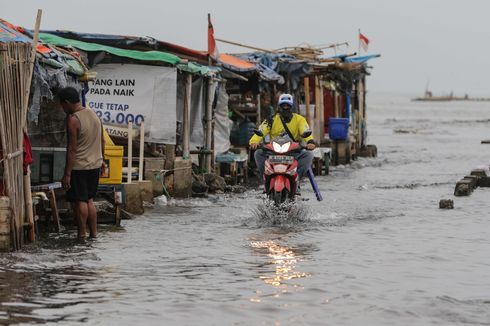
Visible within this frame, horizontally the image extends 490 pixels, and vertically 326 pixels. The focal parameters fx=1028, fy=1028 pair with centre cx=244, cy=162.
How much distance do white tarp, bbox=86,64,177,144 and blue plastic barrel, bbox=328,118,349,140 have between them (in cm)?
1199

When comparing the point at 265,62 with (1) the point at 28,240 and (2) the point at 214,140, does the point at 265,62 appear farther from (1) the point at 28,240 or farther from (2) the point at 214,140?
(1) the point at 28,240

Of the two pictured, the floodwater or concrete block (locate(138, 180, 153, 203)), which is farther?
concrete block (locate(138, 180, 153, 203))

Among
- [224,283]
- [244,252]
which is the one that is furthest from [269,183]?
[224,283]

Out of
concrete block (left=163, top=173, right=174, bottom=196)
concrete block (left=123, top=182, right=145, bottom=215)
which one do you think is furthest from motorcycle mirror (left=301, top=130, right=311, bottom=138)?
concrete block (left=163, top=173, right=174, bottom=196)

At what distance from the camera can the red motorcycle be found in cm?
1302

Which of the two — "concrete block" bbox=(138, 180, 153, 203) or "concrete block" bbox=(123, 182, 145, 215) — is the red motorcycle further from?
"concrete block" bbox=(138, 180, 153, 203)

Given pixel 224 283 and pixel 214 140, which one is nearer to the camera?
pixel 224 283

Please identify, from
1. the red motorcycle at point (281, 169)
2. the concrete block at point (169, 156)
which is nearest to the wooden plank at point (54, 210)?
the red motorcycle at point (281, 169)

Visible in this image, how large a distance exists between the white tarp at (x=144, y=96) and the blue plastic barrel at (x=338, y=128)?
12.0 meters

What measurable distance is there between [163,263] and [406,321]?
307 cm

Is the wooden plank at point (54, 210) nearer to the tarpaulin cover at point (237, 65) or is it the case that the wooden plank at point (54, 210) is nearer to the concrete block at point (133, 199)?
the concrete block at point (133, 199)

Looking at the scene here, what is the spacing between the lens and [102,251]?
10.3m

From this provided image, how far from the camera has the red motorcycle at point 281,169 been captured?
13.0m

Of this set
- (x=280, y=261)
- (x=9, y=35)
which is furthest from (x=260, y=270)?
(x=9, y=35)
